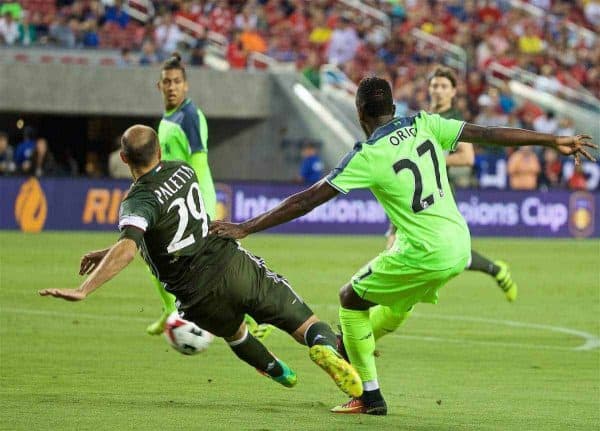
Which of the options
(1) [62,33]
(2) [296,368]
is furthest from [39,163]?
(2) [296,368]

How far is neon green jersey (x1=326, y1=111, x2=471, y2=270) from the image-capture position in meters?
8.03

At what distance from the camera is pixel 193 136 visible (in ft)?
38.8

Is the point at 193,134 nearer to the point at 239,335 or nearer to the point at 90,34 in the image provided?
the point at 239,335

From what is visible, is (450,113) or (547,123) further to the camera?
(547,123)

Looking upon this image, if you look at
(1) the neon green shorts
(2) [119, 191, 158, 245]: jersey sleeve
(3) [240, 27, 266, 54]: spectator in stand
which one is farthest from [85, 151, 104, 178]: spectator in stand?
(2) [119, 191, 158, 245]: jersey sleeve

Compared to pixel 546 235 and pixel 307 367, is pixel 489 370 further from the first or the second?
pixel 546 235

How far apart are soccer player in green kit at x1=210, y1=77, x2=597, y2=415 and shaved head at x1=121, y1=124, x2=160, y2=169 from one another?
569mm

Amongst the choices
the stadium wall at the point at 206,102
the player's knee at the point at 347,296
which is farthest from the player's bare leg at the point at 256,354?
the stadium wall at the point at 206,102

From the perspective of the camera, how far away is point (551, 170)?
31594 mm

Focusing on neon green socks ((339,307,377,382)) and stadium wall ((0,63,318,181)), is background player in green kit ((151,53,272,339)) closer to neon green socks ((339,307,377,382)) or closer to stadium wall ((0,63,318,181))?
neon green socks ((339,307,377,382))

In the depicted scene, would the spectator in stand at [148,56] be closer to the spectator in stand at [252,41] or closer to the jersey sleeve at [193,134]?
the spectator in stand at [252,41]

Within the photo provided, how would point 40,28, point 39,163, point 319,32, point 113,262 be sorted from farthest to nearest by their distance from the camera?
point 319,32, point 40,28, point 39,163, point 113,262

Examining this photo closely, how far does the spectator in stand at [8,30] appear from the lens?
3059 centimetres

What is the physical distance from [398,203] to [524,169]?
22.6 meters
